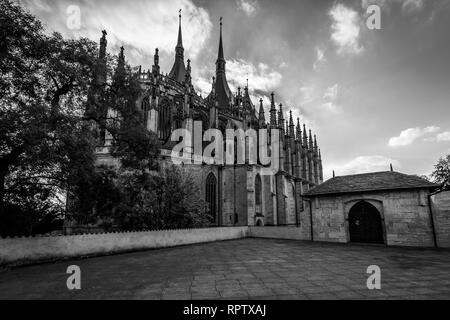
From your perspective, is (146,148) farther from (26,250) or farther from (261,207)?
(261,207)

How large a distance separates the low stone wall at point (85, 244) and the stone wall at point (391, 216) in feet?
31.3

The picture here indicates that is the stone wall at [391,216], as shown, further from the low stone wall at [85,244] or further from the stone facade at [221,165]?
the stone facade at [221,165]

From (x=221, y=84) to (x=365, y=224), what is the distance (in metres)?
39.4

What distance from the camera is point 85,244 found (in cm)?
1173

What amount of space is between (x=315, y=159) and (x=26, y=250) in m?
54.5

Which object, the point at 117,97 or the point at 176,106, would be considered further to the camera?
the point at 176,106

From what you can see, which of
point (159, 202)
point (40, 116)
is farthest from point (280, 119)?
point (40, 116)

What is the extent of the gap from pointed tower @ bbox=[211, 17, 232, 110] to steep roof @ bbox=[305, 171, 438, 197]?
28.5 m

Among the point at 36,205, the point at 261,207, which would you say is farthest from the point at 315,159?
the point at 36,205

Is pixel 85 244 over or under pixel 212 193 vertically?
under

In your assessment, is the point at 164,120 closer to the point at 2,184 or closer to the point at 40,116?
the point at 2,184

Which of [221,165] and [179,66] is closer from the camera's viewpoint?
[221,165]
